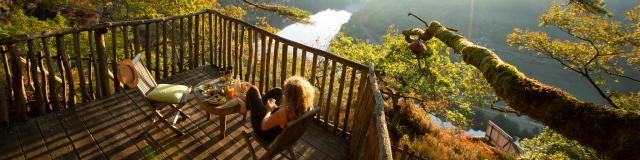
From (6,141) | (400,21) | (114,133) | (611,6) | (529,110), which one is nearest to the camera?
(529,110)

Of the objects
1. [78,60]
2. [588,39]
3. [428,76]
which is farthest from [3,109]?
[588,39]

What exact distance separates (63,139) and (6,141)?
53 centimetres

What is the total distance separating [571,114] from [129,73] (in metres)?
4.33

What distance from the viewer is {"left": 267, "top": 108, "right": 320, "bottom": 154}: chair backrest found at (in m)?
3.06

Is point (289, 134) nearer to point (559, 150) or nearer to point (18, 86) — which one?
point (18, 86)

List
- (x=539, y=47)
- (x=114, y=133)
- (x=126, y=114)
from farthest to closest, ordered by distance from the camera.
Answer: (x=539, y=47)
(x=126, y=114)
(x=114, y=133)

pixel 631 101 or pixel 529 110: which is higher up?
pixel 529 110

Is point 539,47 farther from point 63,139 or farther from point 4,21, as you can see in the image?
point 4,21

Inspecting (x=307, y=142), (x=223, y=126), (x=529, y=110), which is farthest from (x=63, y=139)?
(x=529, y=110)

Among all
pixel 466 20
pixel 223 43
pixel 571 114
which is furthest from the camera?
pixel 466 20

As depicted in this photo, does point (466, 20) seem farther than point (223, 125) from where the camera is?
Yes

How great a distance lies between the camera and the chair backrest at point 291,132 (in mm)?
3063

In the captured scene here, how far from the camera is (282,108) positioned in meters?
3.30

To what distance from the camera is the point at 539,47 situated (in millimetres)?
12039
